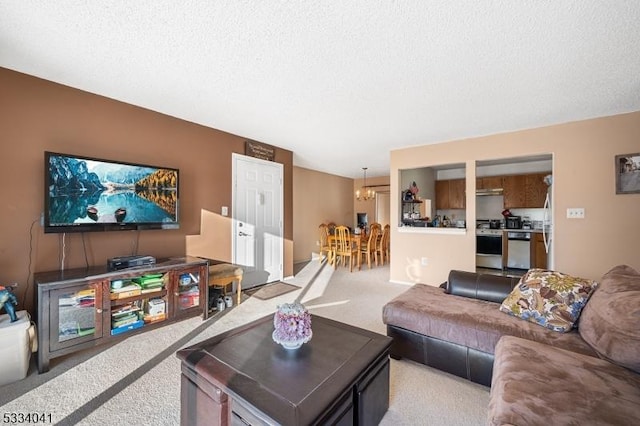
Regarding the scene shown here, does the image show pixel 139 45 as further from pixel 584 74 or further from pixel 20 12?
pixel 584 74

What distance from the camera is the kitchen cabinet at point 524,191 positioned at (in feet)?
17.8

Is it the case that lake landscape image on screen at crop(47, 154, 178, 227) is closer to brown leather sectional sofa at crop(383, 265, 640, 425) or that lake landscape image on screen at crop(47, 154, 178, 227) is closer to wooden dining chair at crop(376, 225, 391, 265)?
brown leather sectional sofa at crop(383, 265, 640, 425)

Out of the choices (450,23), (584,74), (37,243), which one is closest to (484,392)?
(450,23)

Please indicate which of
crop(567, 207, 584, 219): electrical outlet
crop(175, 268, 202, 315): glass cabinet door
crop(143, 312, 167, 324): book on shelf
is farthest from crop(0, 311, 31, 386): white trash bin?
crop(567, 207, 584, 219): electrical outlet

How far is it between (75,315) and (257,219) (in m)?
2.53

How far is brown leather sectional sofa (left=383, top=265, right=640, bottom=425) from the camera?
1061 millimetres

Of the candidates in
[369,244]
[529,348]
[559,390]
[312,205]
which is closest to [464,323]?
[529,348]

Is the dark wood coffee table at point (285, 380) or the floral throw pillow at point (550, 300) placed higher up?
the floral throw pillow at point (550, 300)

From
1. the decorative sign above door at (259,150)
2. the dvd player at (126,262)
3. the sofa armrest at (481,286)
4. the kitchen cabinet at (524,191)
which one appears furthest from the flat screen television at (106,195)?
the kitchen cabinet at (524,191)

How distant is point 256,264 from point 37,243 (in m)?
2.56

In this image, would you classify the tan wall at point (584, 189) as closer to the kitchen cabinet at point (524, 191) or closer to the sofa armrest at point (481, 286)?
the sofa armrest at point (481, 286)

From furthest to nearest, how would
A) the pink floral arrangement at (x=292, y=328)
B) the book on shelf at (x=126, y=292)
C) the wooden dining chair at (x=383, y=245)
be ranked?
1. the wooden dining chair at (x=383, y=245)
2. the book on shelf at (x=126, y=292)
3. the pink floral arrangement at (x=292, y=328)

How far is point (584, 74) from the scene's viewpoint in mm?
2268

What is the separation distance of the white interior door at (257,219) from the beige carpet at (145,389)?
1504 millimetres
